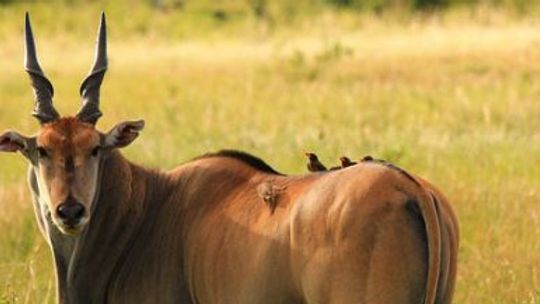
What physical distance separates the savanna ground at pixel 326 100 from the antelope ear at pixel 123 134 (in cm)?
160

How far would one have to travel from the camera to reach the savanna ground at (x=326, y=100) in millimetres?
12766

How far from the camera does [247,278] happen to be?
8016 mm

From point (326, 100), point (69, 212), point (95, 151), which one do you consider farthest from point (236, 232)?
point (326, 100)

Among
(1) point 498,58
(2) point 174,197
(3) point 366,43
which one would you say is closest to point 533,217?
(2) point 174,197

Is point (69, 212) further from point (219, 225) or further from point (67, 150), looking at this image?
point (219, 225)

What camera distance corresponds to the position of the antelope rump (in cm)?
738

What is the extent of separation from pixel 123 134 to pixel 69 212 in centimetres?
87

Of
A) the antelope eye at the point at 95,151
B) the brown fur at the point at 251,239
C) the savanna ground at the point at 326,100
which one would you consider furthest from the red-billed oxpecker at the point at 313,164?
the savanna ground at the point at 326,100

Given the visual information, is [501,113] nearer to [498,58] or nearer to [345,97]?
[345,97]

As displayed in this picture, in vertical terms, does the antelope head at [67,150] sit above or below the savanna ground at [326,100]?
above

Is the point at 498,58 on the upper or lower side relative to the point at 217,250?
lower

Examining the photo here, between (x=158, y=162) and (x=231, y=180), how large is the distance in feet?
28.4

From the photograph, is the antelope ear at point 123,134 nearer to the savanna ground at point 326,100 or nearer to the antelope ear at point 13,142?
the antelope ear at point 13,142

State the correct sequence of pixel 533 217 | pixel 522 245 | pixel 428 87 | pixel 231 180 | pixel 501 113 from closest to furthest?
pixel 231 180
pixel 522 245
pixel 533 217
pixel 501 113
pixel 428 87
